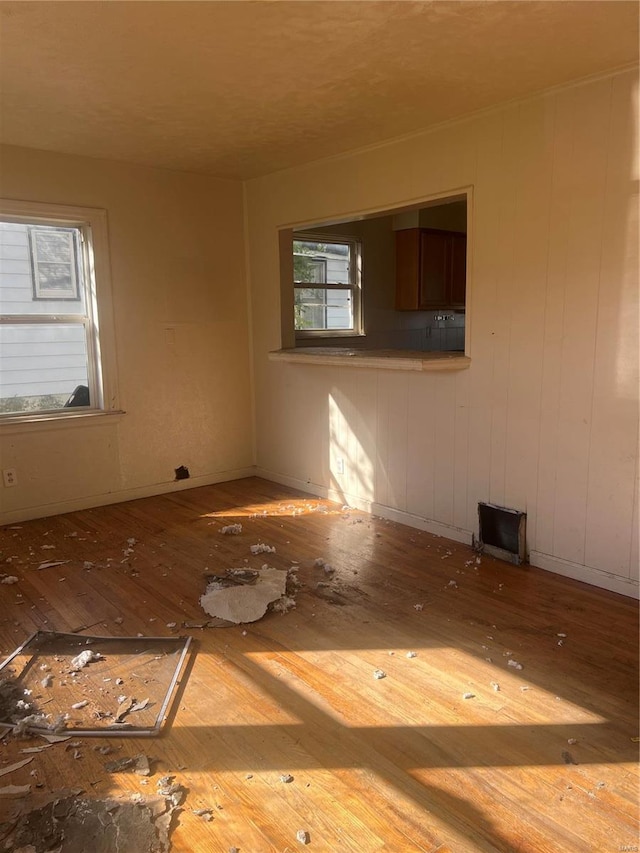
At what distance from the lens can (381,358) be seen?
155 inches

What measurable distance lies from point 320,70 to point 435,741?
2758 millimetres

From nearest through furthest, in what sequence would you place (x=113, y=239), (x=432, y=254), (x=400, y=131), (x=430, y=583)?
(x=430, y=583) < (x=400, y=131) < (x=113, y=239) < (x=432, y=254)

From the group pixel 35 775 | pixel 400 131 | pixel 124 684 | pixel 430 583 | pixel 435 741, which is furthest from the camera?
pixel 400 131

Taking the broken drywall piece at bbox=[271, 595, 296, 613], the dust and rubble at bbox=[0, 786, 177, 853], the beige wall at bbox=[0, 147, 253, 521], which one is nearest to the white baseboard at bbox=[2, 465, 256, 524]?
the beige wall at bbox=[0, 147, 253, 521]

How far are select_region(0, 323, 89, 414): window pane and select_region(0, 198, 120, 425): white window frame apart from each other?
0.04 meters

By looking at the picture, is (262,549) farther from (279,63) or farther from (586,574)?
(279,63)

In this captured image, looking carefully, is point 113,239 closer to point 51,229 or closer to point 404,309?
point 51,229

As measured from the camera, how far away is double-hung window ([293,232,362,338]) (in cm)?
588

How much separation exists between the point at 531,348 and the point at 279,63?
1.85 metres

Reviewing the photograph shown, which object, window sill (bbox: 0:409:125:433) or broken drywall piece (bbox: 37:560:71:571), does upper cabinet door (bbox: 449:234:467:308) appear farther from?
broken drywall piece (bbox: 37:560:71:571)

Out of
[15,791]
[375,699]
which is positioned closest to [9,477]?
[15,791]

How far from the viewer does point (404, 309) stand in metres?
6.48

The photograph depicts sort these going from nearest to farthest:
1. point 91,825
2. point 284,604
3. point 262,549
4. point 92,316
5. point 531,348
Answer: point 91,825 < point 284,604 < point 531,348 < point 262,549 < point 92,316

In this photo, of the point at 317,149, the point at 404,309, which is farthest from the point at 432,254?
the point at 317,149
